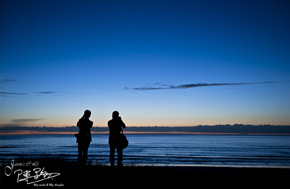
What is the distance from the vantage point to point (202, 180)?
6672 mm

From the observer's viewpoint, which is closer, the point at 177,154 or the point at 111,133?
the point at 111,133

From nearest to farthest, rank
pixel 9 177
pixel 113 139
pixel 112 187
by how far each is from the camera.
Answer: pixel 112 187
pixel 9 177
pixel 113 139

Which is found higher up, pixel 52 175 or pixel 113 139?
pixel 113 139

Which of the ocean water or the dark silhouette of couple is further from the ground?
the dark silhouette of couple

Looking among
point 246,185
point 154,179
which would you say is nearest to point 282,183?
point 246,185

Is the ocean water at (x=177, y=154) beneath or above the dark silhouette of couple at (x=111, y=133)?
beneath

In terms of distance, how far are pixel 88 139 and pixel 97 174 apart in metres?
1.66

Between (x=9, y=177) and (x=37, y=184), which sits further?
(x=9, y=177)

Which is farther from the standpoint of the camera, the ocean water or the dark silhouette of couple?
the ocean water

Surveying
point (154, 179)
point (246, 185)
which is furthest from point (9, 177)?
point (246, 185)

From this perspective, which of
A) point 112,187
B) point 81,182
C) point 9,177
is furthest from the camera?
point 9,177

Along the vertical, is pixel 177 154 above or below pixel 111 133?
below

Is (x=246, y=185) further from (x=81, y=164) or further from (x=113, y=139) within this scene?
(x=81, y=164)

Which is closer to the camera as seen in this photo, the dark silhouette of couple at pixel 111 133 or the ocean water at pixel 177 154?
the dark silhouette of couple at pixel 111 133
